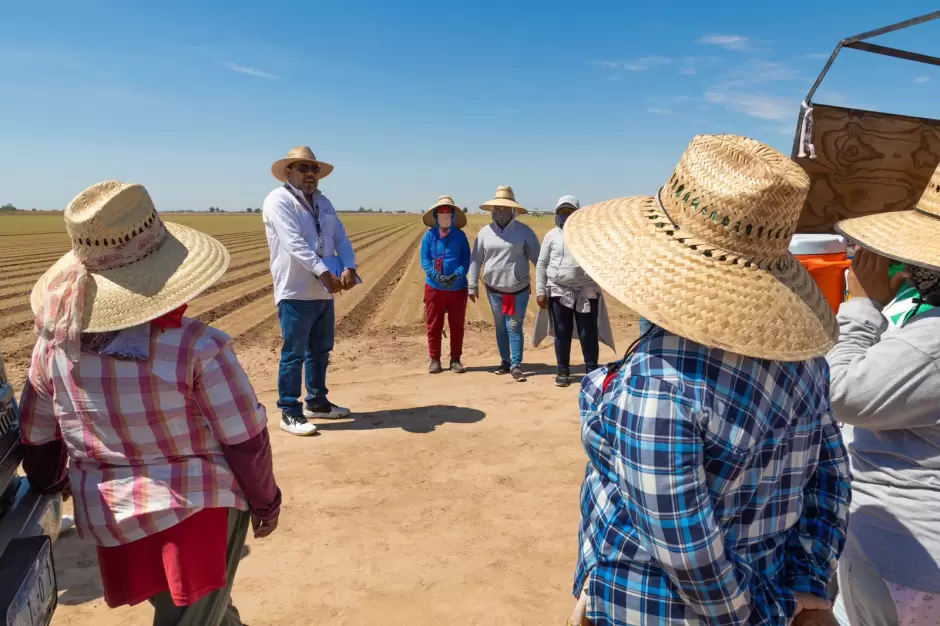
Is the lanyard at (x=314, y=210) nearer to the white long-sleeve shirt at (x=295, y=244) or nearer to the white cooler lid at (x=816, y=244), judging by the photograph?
the white long-sleeve shirt at (x=295, y=244)

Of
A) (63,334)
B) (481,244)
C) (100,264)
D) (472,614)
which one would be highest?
(100,264)

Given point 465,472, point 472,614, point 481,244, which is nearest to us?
point 472,614

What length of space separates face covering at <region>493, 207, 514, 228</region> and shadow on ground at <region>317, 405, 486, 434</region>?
210 centimetres

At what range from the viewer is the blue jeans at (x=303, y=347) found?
4.57m

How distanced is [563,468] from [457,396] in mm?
1835

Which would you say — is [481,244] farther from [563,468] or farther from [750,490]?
[750,490]

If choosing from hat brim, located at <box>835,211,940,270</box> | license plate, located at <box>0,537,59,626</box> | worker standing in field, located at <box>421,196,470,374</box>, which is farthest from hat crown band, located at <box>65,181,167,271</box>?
worker standing in field, located at <box>421,196,470,374</box>

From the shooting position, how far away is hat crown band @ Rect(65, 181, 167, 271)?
163 centimetres

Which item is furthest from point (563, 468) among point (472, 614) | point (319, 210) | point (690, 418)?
point (690, 418)

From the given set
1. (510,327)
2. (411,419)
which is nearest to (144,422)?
(411,419)

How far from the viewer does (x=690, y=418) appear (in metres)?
1.10

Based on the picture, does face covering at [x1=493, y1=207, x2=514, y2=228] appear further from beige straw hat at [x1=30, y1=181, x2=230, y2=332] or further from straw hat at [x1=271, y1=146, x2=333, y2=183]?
beige straw hat at [x1=30, y1=181, x2=230, y2=332]

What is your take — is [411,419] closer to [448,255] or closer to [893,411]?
[448,255]

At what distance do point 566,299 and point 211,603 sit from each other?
14.9 feet
